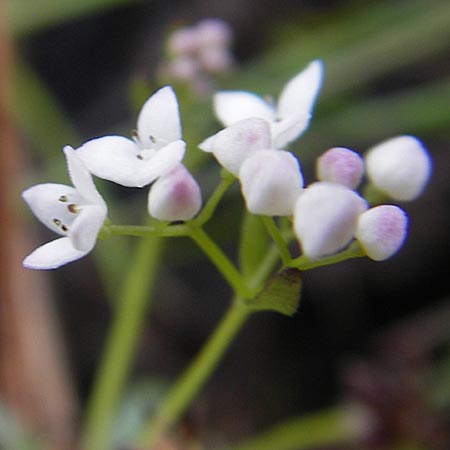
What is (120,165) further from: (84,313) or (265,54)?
(265,54)

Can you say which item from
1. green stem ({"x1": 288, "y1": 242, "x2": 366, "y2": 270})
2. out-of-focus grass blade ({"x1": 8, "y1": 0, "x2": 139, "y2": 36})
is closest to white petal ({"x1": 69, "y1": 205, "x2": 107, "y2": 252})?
green stem ({"x1": 288, "y1": 242, "x2": 366, "y2": 270})

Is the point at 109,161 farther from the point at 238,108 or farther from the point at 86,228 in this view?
the point at 238,108

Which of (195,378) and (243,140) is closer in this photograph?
(243,140)

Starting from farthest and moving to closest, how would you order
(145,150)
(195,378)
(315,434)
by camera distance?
(315,434), (195,378), (145,150)

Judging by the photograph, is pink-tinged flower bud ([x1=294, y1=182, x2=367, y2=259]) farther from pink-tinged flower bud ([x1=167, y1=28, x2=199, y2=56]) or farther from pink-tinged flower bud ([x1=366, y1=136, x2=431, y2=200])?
pink-tinged flower bud ([x1=167, y1=28, x2=199, y2=56])

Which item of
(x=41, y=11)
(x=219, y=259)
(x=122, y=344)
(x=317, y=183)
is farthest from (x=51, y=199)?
(x=41, y=11)

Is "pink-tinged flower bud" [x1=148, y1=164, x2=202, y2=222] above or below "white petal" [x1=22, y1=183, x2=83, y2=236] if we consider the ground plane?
below
